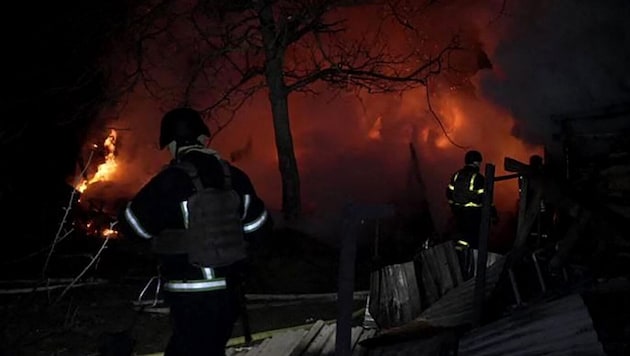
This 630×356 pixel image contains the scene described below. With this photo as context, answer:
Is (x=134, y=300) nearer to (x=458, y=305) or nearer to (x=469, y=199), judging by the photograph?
(x=458, y=305)

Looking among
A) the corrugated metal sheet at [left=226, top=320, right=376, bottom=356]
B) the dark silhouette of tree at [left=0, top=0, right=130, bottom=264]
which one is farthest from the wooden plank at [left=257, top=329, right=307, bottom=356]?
Answer: the dark silhouette of tree at [left=0, top=0, right=130, bottom=264]

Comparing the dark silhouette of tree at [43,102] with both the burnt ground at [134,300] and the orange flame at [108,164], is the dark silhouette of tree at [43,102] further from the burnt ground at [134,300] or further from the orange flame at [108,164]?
the orange flame at [108,164]

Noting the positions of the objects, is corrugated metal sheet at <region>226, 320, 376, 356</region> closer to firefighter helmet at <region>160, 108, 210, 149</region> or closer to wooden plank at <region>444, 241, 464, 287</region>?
wooden plank at <region>444, 241, 464, 287</region>

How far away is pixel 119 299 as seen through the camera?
7.71 metres

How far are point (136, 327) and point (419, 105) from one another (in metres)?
12.6

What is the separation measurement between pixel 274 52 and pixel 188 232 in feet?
26.3

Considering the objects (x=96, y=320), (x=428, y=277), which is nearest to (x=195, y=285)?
(x=428, y=277)

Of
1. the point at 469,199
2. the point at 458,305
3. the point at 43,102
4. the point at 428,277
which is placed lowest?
Answer: the point at 458,305

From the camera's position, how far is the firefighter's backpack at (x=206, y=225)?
353cm

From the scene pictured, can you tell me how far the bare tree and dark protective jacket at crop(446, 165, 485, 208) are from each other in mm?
3820

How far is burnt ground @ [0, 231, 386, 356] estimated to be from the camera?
19.7 feet

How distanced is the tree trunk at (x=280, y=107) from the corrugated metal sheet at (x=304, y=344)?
6.42 metres

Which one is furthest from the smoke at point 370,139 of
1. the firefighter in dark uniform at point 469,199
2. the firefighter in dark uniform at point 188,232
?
the firefighter in dark uniform at point 188,232

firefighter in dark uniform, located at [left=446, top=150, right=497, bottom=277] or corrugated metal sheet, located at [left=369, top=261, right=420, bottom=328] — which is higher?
firefighter in dark uniform, located at [left=446, top=150, right=497, bottom=277]
